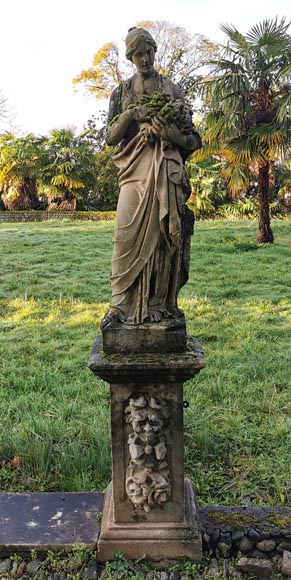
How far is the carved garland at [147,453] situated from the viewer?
2395mm

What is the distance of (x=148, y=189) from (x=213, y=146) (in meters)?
9.22

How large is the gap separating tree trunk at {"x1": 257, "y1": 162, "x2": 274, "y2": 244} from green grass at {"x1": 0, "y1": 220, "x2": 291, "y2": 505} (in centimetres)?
205

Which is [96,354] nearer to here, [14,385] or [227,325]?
[14,385]

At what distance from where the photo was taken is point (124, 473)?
8.23ft

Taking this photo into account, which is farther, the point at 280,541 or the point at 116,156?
the point at 280,541

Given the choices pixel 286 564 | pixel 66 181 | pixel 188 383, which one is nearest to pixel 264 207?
pixel 188 383

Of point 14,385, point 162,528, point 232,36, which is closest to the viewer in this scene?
point 162,528

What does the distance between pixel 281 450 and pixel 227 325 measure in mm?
2998

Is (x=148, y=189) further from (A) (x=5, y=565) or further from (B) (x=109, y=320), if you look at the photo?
(A) (x=5, y=565)

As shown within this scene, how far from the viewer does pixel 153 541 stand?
248 cm

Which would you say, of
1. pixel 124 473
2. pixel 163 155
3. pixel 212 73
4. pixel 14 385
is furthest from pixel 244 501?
pixel 212 73

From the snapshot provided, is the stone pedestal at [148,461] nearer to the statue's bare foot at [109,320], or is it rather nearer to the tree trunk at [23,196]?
the statue's bare foot at [109,320]

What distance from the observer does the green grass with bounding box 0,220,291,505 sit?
332 centimetres

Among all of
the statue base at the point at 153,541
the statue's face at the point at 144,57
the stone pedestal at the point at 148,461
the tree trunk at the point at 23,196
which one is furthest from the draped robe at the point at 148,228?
the tree trunk at the point at 23,196
